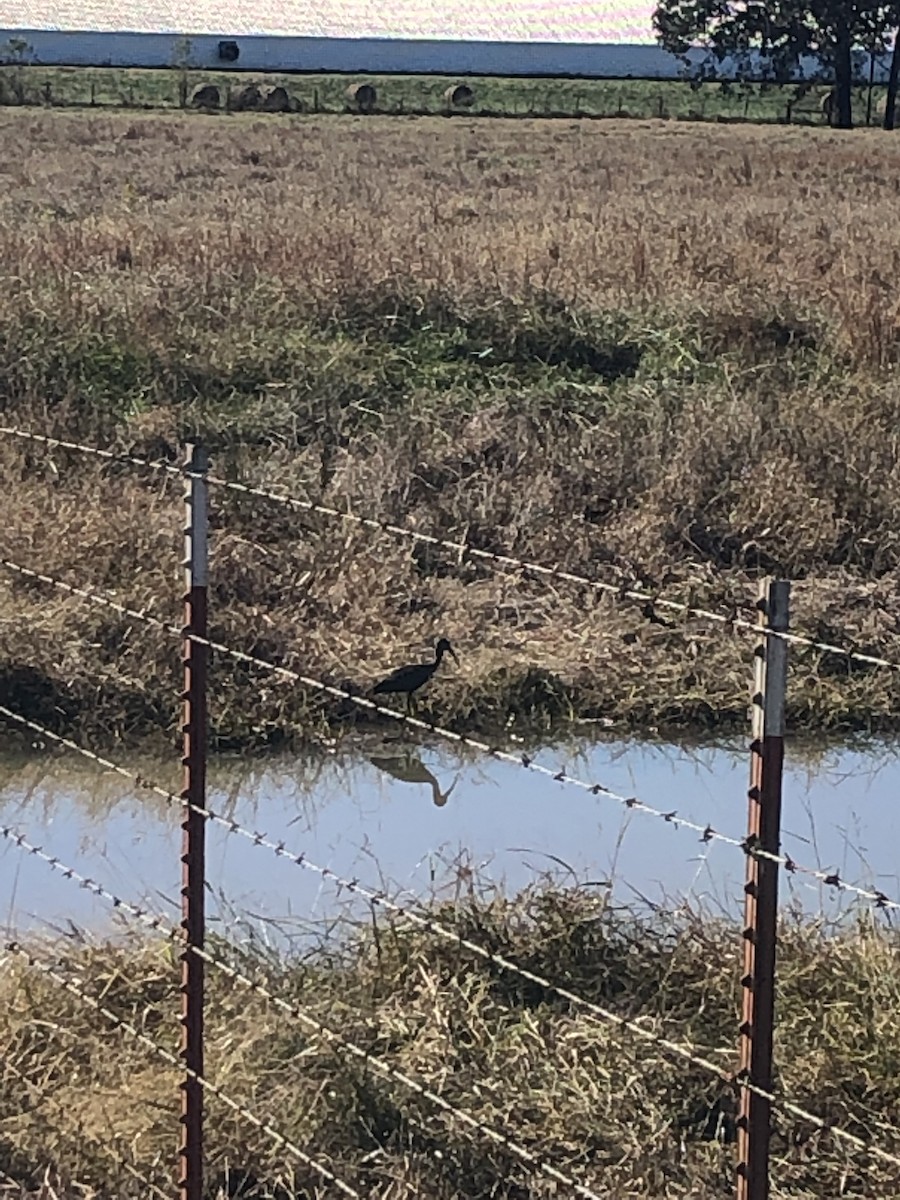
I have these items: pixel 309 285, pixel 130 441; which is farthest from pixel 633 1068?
pixel 309 285

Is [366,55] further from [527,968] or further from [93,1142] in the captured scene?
[93,1142]

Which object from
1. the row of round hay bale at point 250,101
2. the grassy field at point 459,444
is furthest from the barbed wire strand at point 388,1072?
the row of round hay bale at point 250,101

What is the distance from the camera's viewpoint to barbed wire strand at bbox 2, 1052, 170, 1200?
13.4 feet

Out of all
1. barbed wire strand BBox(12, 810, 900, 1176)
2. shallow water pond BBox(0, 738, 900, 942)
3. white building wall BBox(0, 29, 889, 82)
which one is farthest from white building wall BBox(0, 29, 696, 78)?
barbed wire strand BBox(12, 810, 900, 1176)

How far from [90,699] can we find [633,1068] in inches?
152

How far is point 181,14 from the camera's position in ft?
245

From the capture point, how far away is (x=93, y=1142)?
4.25 meters

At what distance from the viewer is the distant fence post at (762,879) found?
8.69 feet

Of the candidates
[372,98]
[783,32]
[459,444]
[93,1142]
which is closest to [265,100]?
[372,98]

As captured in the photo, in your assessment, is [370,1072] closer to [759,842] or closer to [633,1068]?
[633,1068]

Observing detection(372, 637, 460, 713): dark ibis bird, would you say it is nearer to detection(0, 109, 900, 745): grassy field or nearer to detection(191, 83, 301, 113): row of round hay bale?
detection(0, 109, 900, 745): grassy field

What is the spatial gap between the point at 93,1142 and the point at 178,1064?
1.10 ft

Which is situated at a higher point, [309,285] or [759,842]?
[759,842]

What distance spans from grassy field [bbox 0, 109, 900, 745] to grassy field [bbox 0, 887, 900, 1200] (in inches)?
112
